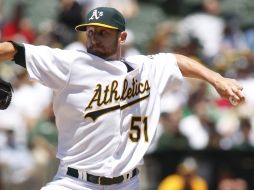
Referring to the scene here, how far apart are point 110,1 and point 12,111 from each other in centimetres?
333

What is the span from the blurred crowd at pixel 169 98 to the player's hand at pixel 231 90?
4056 mm

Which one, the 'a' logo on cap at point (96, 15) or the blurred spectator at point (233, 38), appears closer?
the 'a' logo on cap at point (96, 15)

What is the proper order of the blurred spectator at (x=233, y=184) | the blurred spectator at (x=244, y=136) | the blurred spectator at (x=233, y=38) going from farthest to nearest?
1. the blurred spectator at (x=233, y=38)
2. the blurred spectator at (x=244, y=136)
3. the blurred spectator at (x=233, y=184)

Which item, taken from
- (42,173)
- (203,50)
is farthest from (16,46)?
→ (203,50)

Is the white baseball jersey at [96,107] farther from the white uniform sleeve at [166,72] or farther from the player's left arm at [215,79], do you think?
the player's left arm at [215,79]

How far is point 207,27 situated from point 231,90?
24.6ft

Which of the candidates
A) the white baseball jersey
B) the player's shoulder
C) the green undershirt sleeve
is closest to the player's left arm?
the player's shoulder

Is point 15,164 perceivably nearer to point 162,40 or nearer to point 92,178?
point 162,40

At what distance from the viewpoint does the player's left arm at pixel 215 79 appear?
212 inches

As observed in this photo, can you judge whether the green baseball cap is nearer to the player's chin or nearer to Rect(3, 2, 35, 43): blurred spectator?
the player's chin

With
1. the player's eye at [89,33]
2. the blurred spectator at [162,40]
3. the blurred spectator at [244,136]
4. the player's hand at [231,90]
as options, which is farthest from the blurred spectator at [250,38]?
the player's eye at [89,33]

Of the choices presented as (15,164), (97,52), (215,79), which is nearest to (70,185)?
(97,52)

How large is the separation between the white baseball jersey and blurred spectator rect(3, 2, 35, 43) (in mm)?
6784

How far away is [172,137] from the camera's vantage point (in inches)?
391
